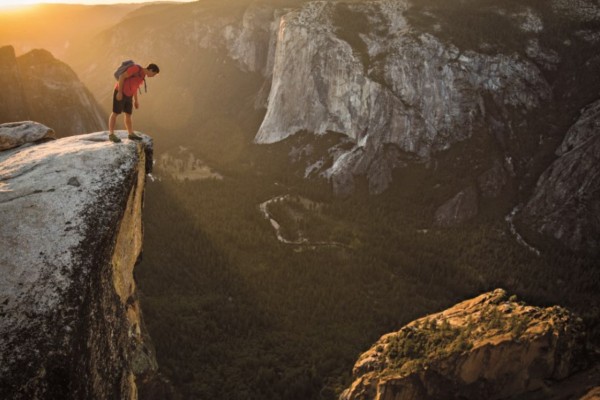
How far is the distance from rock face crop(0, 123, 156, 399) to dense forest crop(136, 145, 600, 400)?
61.7 ft

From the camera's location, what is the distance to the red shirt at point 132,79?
52.2 feet

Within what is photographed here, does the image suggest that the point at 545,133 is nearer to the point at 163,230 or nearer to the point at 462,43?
the point at 462,43

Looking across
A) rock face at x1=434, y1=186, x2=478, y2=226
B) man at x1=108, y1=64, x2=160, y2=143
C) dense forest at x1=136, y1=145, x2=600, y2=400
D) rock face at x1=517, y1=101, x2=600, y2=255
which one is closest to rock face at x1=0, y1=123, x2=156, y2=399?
man at x1=108, y1=64, x2=160, y2=143

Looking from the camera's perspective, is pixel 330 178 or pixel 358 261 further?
pixel 330 178

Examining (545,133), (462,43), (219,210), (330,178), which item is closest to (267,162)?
(330,178)

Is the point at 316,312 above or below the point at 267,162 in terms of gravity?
below

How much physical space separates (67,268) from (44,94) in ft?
208

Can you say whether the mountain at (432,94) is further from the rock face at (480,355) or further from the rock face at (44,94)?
the rock face at (480,355)

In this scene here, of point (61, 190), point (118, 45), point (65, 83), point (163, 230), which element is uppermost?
point (118, 45)

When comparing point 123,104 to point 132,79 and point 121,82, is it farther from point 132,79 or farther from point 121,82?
point 132,79

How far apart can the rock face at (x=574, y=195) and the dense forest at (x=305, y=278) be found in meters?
3.56

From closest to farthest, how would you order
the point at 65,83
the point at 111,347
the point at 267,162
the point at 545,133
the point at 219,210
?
the point at 111,347, the point at 219,210, the point at 545,133, the point at 65,83, the point at 267,162

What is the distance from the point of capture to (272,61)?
102 meters

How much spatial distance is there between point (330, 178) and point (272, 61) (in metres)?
48.0
